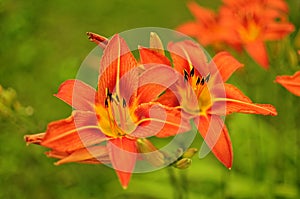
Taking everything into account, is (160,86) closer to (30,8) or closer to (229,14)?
(229,14)

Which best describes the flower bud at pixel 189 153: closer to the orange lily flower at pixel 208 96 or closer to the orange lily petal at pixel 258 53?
the orange lily flower at pixel 208 96

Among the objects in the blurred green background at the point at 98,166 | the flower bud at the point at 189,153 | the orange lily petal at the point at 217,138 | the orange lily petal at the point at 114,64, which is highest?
the orange lily petal at the point at 114,64

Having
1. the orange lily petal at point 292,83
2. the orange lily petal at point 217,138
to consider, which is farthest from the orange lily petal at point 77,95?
the orange lily petal at point 292,83

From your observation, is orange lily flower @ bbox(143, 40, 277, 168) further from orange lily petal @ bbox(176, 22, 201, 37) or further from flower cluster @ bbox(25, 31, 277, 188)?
orange lily petal @ bbox(176, 22, 201, 37)

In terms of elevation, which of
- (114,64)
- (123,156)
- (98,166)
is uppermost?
(114,64)

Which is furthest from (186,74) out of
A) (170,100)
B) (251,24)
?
(251,24)

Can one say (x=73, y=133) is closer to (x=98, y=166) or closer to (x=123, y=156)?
(x=123, y=156)

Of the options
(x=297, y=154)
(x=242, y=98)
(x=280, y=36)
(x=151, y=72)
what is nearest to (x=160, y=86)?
(x=151, y=72)
